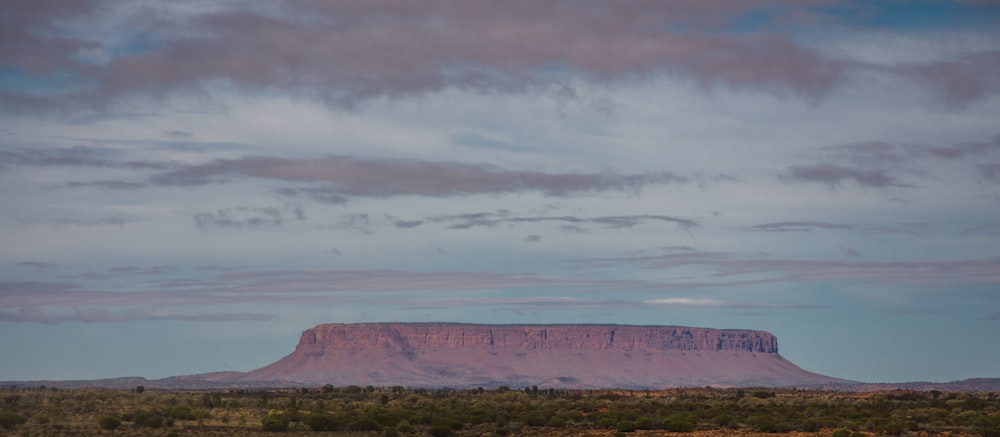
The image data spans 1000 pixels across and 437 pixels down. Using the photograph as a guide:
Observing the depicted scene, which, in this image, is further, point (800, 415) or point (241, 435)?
point (800, 415)

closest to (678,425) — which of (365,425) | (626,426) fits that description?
(626,426)

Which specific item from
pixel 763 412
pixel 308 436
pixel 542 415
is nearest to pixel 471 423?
pixel 542 415

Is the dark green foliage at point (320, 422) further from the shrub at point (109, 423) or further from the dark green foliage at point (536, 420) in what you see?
the dark green foliage at point (536, 420)

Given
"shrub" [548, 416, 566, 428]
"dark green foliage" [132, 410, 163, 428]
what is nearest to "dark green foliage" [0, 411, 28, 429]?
"dark green foliage" [132, 410, 163, 428]

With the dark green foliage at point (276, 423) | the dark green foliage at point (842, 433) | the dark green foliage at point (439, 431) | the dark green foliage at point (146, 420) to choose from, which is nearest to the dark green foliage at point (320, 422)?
the dark green foliage at point (276, 423)

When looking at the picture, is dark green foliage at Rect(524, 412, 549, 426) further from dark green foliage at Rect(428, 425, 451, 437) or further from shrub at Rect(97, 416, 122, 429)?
shrub at Rect(97, 416, 122, 429)

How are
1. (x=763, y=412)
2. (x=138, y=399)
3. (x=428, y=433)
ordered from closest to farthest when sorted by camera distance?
1. (x=428, y=433)
2. (x=763, y=412)
3. (x=138, y=399)

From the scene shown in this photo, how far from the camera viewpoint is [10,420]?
211ft

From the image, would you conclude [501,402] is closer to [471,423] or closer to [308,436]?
[471,423]

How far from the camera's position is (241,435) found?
61.1 metres

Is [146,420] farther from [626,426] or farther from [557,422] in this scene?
[626,426]

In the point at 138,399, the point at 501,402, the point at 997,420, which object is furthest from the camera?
the point at 501,402

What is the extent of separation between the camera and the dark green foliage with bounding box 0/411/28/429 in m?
63.6

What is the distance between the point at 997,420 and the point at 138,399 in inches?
2355
